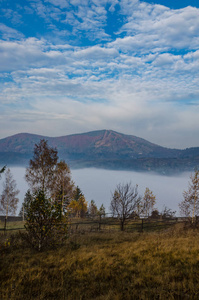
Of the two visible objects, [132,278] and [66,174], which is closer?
[132,278]

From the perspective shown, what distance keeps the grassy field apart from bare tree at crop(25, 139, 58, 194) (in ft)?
55.9

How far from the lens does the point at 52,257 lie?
811cm

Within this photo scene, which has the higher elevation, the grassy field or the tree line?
the tree line

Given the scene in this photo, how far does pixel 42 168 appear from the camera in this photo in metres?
25.8

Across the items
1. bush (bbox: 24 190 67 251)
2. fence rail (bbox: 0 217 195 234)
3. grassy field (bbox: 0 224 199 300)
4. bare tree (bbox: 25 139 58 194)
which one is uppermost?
bare tree (bbox: 25 139 58 194)

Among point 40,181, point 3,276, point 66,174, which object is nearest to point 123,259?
point 3,276

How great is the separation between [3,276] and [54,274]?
166cm

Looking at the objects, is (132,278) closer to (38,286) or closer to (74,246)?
(38,286)

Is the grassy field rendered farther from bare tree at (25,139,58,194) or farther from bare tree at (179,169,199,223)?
bare tree at (179,169,199,223)

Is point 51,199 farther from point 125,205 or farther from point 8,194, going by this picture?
point 8,194

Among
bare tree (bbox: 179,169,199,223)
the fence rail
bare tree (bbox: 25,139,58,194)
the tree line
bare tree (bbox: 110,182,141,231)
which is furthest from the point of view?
bare tree (bbox: 179,169,199,223)

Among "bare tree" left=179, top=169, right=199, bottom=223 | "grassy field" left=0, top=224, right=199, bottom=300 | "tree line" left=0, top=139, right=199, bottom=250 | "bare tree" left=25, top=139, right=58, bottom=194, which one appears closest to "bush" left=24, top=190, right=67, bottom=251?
"tree line" left=0, top=139, right=199, bottom=250

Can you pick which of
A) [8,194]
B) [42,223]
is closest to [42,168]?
[42,223]

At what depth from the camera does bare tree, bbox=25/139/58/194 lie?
25.8 meters
